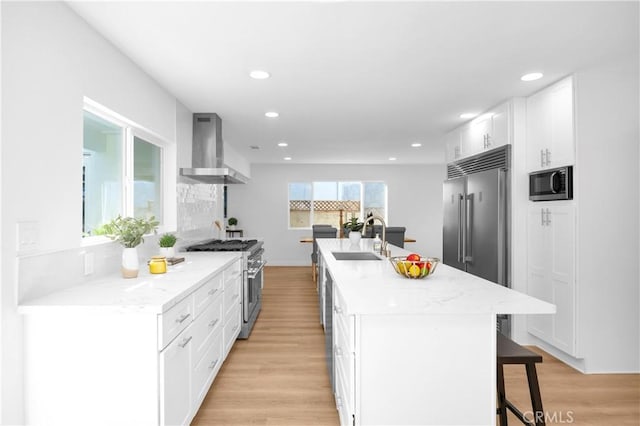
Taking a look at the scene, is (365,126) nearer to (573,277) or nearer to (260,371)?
(573,277)

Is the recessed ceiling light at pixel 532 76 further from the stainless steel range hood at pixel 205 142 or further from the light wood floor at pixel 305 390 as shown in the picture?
the stainless steel range hood at pixel 205 142

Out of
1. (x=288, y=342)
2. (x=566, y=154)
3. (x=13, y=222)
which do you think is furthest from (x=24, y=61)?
(x=566, y=154)

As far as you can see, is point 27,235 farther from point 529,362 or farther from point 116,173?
point 529,362

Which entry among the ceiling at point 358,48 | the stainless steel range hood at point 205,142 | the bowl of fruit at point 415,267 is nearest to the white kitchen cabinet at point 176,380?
the bowl of fruit at point 415,267

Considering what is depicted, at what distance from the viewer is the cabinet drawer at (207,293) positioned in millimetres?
2277

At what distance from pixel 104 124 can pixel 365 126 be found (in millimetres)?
3175

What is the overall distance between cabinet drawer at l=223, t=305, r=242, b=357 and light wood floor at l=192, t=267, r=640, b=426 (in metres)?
0.15

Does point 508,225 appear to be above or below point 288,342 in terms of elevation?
above

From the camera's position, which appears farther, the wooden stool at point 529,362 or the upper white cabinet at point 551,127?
the upper white cabinet at point 551,127

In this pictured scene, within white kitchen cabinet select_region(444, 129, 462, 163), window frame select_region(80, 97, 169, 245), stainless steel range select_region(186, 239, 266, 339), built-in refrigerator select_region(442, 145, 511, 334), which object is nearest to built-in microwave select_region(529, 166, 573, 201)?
built-in refrigerator select_region(442, 145, 511, 334)

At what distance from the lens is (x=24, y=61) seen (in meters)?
1.72

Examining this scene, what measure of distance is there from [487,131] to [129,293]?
12.9 feet

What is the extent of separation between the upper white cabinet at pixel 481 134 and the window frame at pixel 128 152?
11.1 ft

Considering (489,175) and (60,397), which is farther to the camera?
(489,175)
